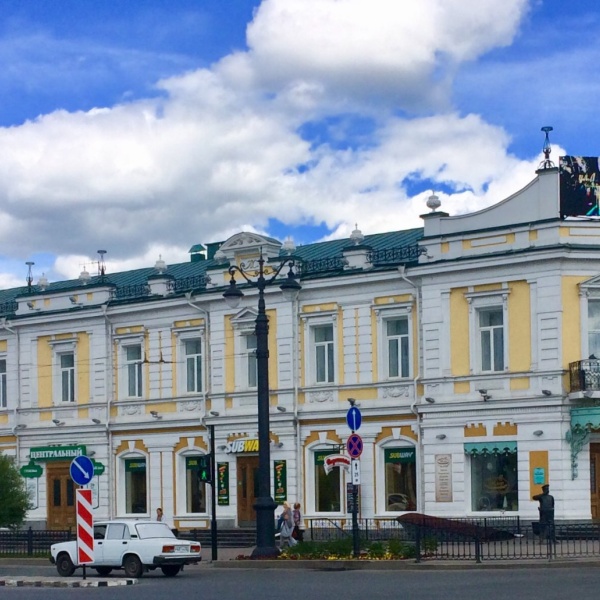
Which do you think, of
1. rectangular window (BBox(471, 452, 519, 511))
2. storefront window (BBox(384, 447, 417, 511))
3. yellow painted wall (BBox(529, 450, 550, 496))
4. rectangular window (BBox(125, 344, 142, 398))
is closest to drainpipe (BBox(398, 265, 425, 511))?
storefront window (BBox(384, 447, 417, 511))

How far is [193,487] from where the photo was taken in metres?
48.8

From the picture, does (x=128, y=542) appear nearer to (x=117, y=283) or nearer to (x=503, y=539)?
(x=503, y=539)

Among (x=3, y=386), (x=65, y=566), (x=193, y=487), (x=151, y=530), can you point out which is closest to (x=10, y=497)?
(x=193, y=487)

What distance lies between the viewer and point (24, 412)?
53.1 m

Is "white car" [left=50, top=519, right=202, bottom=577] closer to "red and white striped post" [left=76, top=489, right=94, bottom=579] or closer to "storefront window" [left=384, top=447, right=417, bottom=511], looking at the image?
"red and white striped post" [left=76, top=489, right=94, bottom=579]

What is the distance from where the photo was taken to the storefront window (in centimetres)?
4344

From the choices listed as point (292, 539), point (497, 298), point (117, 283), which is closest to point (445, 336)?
point (497, 298)

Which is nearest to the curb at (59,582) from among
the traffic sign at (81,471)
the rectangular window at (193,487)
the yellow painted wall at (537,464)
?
the traffic sign at (81,471)

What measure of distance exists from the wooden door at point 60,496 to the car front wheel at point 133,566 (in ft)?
65.7

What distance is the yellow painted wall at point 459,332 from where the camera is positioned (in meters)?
41.7

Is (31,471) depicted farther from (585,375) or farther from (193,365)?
(585,375)

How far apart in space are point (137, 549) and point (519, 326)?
558 inches

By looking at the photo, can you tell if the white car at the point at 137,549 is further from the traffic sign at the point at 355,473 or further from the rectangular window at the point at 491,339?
the rectangular window at the point at 491,339

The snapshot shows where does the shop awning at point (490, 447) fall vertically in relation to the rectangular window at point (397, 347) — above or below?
below
